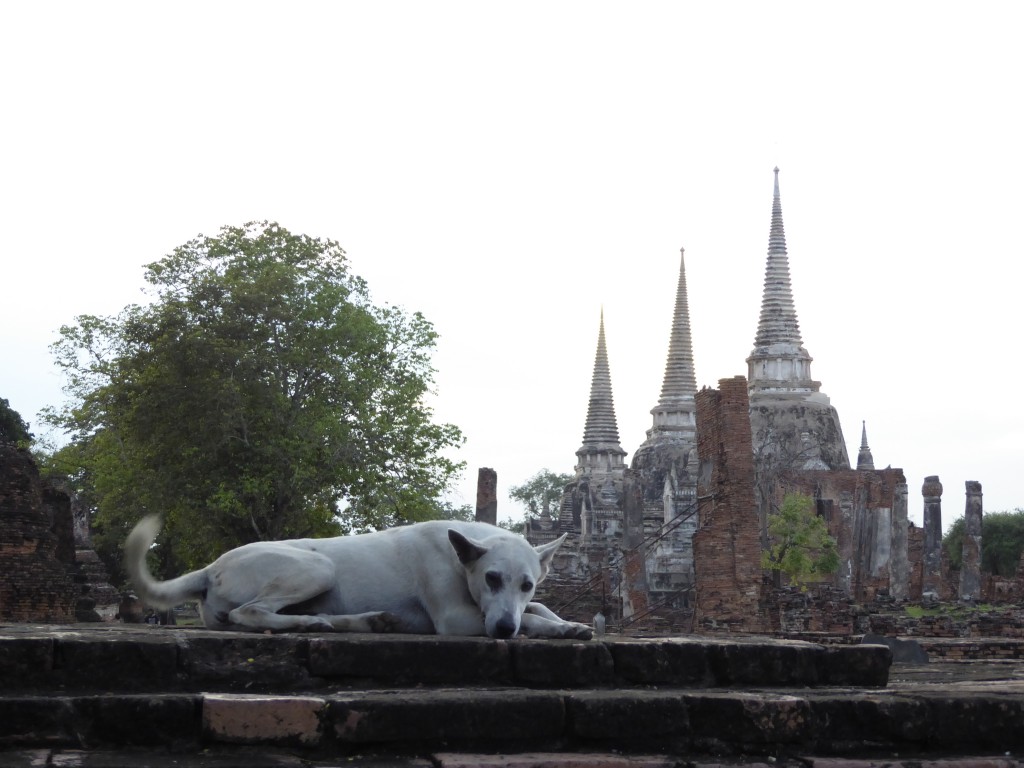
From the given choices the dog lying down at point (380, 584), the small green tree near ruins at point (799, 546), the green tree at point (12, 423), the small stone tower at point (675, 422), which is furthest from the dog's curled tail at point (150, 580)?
the small stone tower at point (675, 422)

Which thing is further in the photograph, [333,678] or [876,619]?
[876,619]

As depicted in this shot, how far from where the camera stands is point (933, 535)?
122ft

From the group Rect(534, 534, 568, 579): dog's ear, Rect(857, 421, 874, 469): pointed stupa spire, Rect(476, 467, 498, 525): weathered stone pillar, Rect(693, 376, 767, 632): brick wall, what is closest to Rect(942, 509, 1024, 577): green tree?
Answer: Rect(857, 421, 874, 469): pointed stupa spire

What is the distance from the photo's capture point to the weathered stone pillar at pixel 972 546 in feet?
114

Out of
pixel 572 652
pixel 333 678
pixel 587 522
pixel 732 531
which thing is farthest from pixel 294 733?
pixel 587 522

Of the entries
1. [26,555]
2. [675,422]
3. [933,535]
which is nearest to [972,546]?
[933,535]

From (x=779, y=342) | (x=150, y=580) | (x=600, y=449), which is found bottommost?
(x=150, y=580)

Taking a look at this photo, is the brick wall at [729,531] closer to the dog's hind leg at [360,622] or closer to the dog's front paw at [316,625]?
the dog's hind leg at [360,622]

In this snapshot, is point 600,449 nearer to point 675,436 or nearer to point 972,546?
point 675,436

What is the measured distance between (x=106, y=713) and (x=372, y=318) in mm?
20997

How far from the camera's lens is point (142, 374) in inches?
934

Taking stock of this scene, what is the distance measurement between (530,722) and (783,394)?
55.0 metres

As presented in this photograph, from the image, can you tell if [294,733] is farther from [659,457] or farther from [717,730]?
[659,457]

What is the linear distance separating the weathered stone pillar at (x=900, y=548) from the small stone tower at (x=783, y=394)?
1138 centimetres
